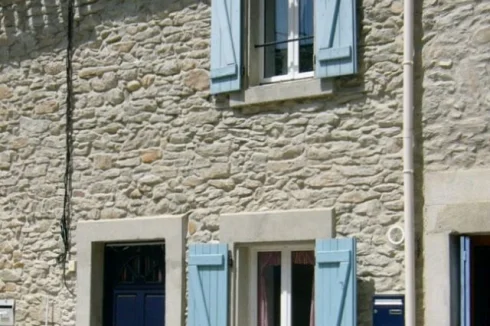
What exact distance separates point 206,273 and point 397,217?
1.83m

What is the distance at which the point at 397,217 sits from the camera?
8.77 m

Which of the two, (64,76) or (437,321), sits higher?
(64,76)

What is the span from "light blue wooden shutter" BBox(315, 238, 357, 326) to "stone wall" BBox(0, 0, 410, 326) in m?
0.16

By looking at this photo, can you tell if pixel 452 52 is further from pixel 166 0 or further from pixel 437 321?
pixel 166 0

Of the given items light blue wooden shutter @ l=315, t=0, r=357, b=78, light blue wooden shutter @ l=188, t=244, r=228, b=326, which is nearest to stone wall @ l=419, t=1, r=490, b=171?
light blue wooden shutter @ l=315, t=0, r=357, b=78

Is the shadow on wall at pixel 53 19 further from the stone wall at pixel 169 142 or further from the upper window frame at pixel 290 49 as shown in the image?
the upper window frame at pixel 290 49

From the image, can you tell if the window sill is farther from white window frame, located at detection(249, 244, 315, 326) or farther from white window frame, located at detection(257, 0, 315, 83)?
white window frame, located at detection(249, 244, 315, 326)

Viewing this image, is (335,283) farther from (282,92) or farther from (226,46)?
(226,46)

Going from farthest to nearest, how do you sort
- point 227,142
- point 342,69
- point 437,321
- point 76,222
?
point 76,222, point 227,142, point 342,69, point 437,321

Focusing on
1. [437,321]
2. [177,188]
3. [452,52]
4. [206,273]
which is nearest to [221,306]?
[206,273]

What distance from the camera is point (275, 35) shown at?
993 centimetres

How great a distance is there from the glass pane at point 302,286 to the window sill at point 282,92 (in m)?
1.33

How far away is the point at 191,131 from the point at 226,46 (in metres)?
0.84

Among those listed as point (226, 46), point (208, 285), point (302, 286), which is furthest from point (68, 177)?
point (302, 286)
